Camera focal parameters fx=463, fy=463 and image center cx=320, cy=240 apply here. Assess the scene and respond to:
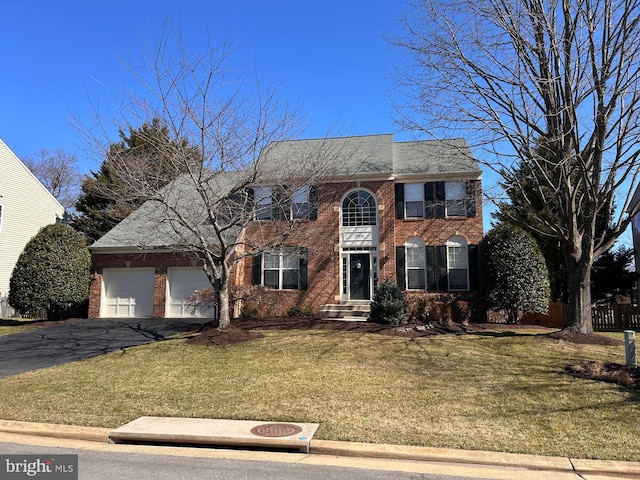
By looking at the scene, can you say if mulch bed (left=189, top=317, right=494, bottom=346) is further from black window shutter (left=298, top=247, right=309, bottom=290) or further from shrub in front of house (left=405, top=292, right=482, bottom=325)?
black window shutter (left=298, top=247, right=309, bottom=290)

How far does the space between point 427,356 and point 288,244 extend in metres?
9.76

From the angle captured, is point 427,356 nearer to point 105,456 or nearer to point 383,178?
point 105,456

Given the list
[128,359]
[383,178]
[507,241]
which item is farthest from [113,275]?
[507,241]

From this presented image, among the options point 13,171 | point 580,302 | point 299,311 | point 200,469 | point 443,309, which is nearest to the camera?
point 200,469

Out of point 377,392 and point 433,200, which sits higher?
point 433,200

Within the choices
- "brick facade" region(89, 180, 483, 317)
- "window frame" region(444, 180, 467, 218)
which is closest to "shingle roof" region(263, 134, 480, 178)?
"window frame" region(444, 180, 467, 218)

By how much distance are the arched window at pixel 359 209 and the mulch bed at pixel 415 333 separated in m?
5.40

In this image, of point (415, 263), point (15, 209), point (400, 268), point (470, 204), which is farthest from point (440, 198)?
point (15, 209)

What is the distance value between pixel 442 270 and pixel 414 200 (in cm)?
316

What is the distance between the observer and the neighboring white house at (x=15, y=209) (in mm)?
22531

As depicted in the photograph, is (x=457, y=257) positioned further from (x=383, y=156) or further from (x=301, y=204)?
(x=301, y=204)

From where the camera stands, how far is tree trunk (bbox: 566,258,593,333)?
12.3 meters

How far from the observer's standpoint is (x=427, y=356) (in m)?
10.6

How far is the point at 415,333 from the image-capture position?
13.4 metres
